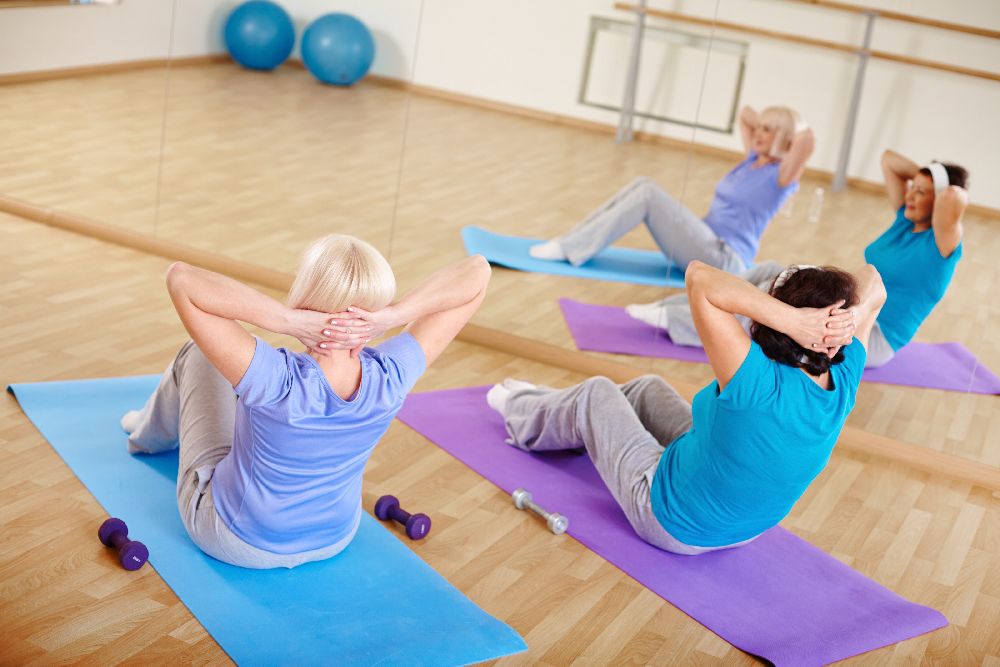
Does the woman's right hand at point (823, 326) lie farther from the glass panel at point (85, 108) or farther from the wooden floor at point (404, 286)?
the glass panel at point (85, 108)

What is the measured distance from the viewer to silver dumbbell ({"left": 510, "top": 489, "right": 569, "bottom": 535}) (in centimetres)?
294

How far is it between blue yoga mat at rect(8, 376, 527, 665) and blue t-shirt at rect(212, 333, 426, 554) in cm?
11

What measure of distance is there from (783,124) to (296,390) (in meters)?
2.19

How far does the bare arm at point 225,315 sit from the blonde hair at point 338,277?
0.03 meters

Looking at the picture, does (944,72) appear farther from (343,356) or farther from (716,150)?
(343,356)

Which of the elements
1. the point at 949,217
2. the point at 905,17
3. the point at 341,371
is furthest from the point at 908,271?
the point at 341,371

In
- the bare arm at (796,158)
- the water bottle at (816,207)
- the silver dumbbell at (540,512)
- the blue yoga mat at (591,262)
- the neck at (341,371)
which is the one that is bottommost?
the silver dumbbell at (540,512)

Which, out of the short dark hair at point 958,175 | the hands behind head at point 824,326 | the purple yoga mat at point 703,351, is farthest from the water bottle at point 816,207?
the hands behind head at point 824,326

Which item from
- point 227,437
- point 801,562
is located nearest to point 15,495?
point 227,437

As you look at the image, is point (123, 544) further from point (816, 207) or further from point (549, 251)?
point (816, 207)

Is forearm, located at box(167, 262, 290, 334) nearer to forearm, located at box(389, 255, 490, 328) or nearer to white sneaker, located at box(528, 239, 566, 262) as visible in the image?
forearm, located at box(389, 255, 490, 328)

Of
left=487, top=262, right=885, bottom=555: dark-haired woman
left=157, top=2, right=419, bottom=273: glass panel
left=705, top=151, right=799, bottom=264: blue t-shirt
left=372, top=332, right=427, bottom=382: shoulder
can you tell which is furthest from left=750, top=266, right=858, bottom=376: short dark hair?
left=157, top=2, right=419, bottom=273: glass panel

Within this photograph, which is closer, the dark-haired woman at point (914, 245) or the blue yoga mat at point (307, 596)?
the blue yoga mat at point (307, 596)

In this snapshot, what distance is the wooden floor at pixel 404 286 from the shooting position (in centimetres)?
253
